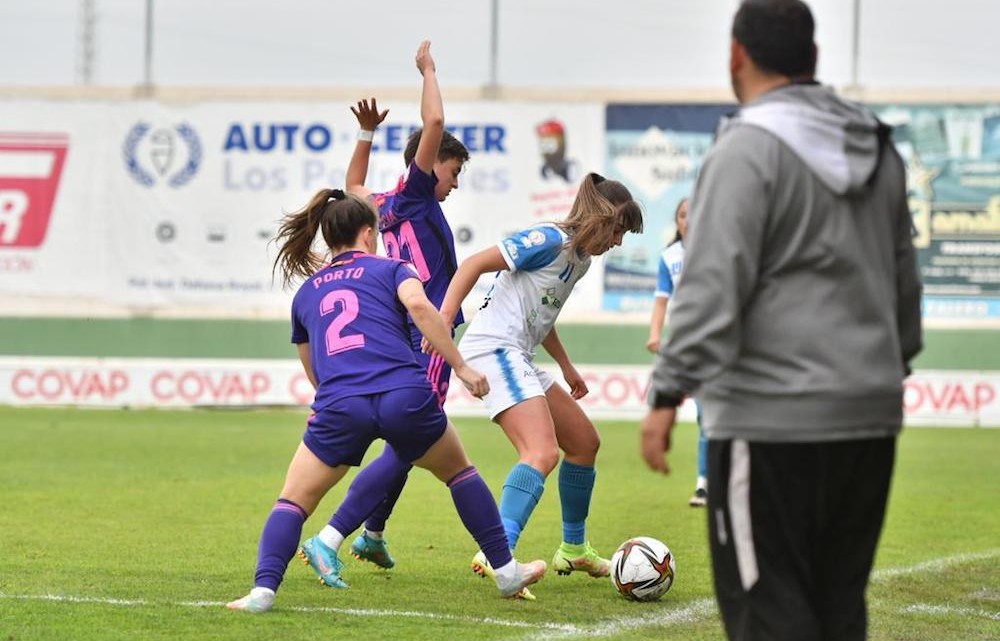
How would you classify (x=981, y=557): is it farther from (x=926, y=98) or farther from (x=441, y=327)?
(x=926, y=98)

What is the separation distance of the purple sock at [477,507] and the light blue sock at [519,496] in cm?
54

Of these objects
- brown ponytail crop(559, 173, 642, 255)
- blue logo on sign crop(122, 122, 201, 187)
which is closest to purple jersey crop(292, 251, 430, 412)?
brown ponytail crop(559, 173, 642, 255)

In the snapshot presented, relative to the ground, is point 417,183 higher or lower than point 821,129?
lower

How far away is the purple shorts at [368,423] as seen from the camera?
6.44 metres

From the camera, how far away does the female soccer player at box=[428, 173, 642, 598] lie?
7.45 m

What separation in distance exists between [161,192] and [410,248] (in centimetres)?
2019

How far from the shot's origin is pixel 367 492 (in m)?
7.55

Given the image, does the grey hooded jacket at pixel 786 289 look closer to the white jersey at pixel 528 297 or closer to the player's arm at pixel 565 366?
the white jersey at pixel 528 297

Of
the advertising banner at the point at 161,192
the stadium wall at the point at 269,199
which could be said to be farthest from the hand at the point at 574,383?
the advertising banner at the point at 161,192

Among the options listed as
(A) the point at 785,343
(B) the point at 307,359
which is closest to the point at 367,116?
(B) the point at 307,359

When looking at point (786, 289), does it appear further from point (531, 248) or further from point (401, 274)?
point (531, 248)

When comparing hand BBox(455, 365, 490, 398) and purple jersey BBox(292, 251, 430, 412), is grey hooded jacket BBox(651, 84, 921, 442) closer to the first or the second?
hand BBox(455, 365, 490, 398)

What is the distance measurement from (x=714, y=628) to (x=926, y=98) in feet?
66.6

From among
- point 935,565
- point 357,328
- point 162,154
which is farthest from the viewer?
point 162,154
